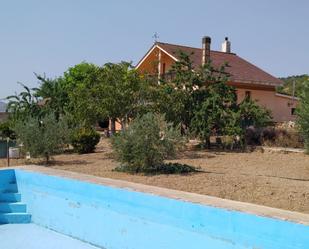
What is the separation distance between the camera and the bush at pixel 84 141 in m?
17.4

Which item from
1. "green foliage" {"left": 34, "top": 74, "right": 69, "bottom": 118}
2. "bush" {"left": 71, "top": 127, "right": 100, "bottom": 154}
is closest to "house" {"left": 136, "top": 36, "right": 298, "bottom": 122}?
"green foliage" {"left": 34, "top": 74, "right": 69, "bottom": 118}

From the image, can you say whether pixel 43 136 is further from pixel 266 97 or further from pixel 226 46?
pixel 226 46

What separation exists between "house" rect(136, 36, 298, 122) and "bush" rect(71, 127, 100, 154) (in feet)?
37.1

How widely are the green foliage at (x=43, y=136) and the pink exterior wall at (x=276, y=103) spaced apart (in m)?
19.8

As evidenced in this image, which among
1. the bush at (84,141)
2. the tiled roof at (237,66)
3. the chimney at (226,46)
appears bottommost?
the bush at (84,141)

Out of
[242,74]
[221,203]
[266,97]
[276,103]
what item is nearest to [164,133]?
[221,203]

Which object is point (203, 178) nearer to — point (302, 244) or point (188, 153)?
point (302, 244)

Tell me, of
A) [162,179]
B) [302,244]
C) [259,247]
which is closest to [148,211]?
[259,247]

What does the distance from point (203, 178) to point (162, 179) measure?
0.95 m

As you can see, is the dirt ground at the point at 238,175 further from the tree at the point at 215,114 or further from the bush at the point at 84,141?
the tree at the point at 215,114

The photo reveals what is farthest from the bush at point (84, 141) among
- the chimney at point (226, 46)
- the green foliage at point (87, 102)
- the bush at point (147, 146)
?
the chimney at point (226, 46)

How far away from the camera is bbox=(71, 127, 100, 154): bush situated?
17.4m

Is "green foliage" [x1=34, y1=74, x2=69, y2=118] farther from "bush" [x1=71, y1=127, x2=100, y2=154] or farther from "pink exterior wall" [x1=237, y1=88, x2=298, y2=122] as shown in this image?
"pink exterior wall" [x1=237, y1=88, x2=298, y2=122]

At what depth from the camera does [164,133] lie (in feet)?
37.2
